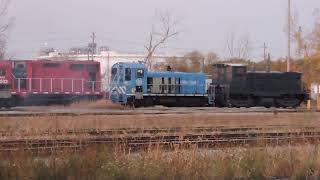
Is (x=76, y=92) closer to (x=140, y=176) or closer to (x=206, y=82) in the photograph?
(x=206, y=82)

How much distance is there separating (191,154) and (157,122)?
41.6 ft

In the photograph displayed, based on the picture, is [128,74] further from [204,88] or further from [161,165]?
[161,165]

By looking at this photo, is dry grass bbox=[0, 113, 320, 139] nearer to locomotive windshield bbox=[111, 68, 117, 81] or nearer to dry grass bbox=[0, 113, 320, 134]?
dry grass bbox=[0, 113, 320, 134]

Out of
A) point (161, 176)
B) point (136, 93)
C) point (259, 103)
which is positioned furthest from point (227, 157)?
point (259, 103)

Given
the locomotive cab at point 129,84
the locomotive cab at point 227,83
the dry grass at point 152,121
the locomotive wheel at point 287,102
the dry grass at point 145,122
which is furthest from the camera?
the locomotive wheel at point 287,102

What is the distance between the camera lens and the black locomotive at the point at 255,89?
3675cm

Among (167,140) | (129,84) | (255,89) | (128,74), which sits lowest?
(167,140)

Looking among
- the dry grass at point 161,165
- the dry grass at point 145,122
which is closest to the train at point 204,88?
the dry grass at point 145,122

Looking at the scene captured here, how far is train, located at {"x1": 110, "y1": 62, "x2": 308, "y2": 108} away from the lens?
3562 cm

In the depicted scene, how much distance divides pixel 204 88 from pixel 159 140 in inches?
853

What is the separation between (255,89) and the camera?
37000 millimetres

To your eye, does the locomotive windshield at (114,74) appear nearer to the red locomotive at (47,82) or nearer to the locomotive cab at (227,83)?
the red locomotive at (47,82)

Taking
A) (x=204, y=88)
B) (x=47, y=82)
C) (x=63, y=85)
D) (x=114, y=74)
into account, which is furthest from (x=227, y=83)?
(x=47, y=82)

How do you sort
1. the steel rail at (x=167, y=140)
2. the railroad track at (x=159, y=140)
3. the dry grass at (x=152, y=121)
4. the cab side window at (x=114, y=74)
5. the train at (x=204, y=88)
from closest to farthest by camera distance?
the railroad track at (x=159, y=140) < the steel rail at (x=167, y=140) < the dry grass at (x=152, y=121) < the train at (x=204, y=88) < the cab side window at (x=114, y=74)
